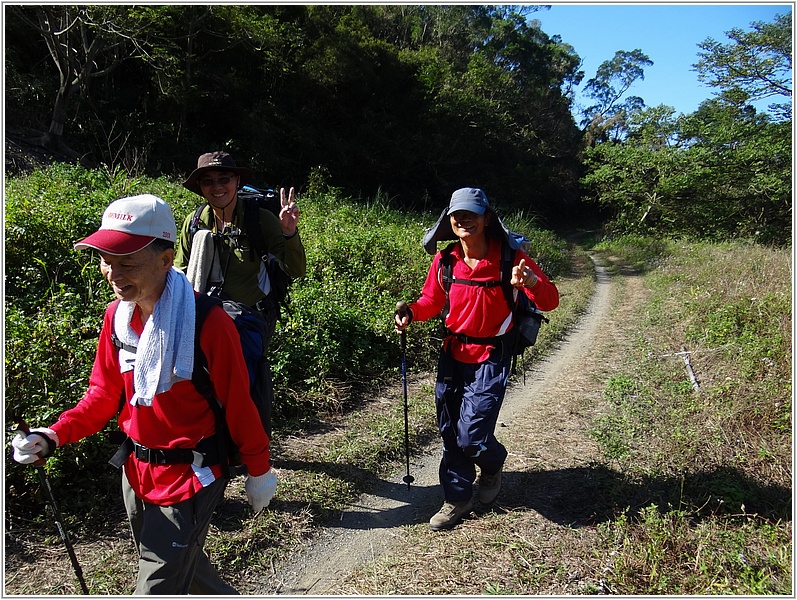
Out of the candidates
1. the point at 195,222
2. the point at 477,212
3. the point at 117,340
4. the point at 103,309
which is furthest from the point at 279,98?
the point at 117,340

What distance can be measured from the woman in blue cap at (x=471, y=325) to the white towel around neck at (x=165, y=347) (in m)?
1.80

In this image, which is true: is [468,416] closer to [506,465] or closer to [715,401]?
[506,465]

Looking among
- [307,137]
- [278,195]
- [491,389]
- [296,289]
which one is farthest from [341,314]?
[307,137]

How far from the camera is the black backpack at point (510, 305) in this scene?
3.52m

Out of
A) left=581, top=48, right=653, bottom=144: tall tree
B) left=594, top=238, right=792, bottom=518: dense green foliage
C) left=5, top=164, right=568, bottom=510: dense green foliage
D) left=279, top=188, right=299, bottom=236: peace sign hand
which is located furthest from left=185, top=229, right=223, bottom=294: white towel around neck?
left=581, top=48, right=653, bottom=144: tall tree

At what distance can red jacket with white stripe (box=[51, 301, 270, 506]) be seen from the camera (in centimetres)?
213

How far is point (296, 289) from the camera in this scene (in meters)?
7.27

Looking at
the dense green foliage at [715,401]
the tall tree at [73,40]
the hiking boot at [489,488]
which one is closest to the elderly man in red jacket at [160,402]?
the hiking boot at [489,488]

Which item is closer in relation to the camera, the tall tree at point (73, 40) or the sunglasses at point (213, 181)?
the sunglasses at point (213, 181)

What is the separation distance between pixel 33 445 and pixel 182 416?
55 centimetres

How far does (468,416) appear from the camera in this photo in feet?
11.6

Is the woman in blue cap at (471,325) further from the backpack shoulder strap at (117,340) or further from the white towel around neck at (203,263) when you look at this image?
the backpack shoulder strap at (117,340)

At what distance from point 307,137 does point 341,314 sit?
1337 centimetres

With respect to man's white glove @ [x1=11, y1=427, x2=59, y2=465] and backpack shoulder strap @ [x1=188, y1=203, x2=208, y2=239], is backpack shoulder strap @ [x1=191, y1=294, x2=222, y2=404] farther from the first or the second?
backpack shoulder strap @ [x1=188, y1=203, x2=208, y2=239]
